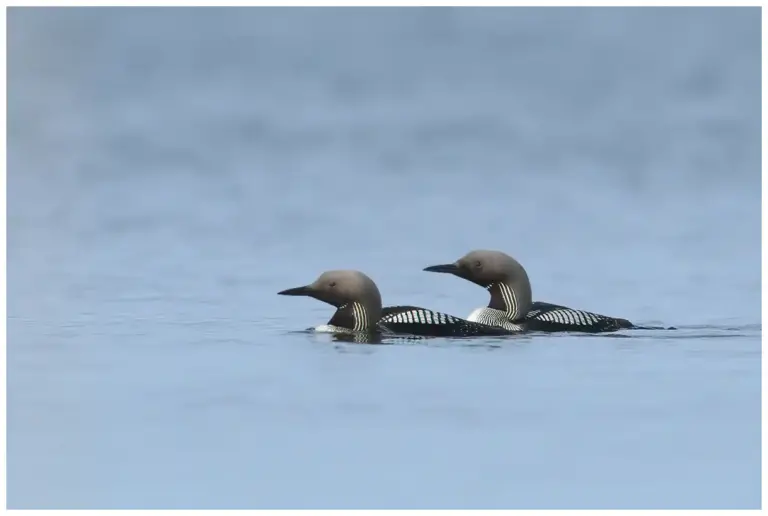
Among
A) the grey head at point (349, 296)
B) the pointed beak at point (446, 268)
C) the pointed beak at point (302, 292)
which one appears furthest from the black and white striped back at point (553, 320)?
the pointed beak at point (302, 292)

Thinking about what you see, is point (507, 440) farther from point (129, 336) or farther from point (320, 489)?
Answer: point (129, 336)

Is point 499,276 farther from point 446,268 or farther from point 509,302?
point 446,268

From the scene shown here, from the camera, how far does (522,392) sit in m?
7.45

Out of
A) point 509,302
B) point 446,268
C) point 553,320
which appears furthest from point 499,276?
point 553,320

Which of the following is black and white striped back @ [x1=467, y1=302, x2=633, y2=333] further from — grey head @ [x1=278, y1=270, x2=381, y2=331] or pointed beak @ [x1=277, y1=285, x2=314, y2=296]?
pointed beak @ [x1=277, y1=285, x2=314, y2=296]

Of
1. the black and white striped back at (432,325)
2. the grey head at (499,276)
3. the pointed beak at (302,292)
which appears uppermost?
the grey head at (499,276)

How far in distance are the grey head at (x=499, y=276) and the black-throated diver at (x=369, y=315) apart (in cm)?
36

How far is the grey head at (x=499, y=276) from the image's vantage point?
378 inches

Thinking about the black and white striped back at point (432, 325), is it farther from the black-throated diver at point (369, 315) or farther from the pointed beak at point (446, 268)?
the pointed beak at point (446, 268)

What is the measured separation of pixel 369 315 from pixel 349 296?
0.14m

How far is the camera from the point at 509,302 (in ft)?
31.6

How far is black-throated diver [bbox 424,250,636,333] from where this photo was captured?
9.45 m

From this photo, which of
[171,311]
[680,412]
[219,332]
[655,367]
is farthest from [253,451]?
[171,311]

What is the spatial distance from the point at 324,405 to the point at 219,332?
2.15 meters
